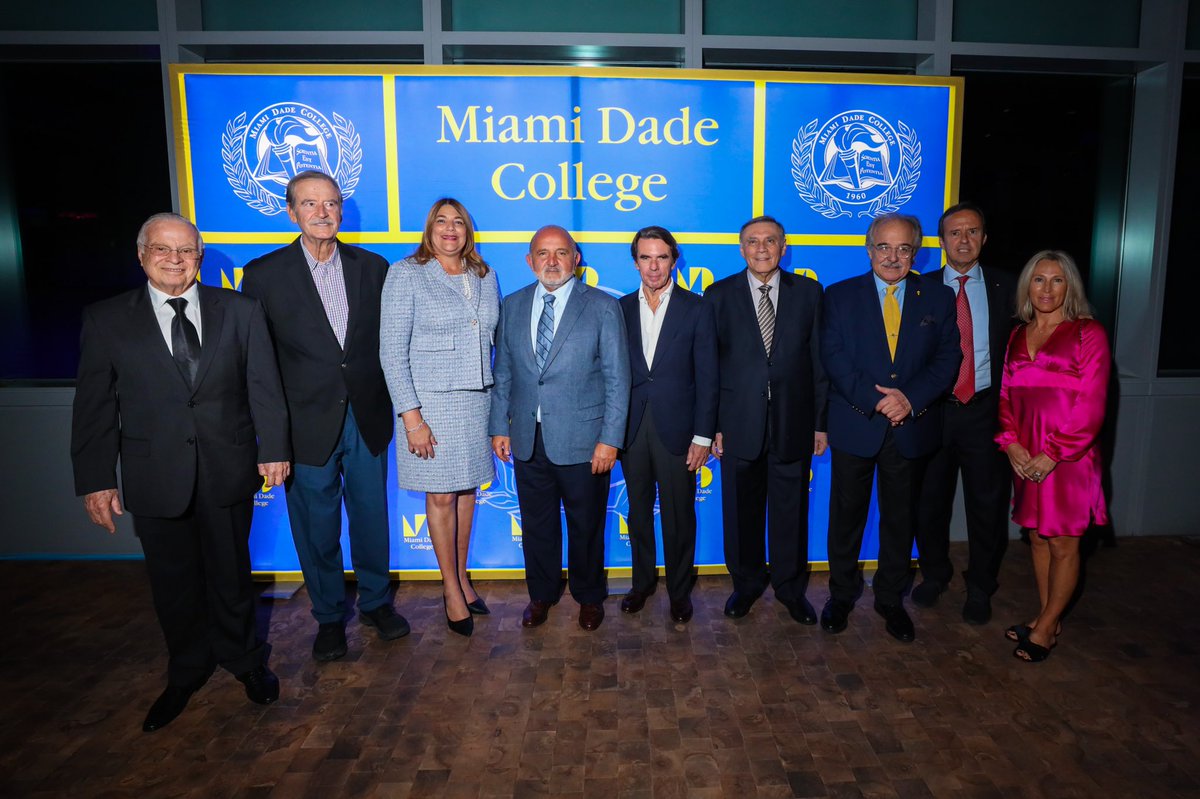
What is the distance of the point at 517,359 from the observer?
330cm

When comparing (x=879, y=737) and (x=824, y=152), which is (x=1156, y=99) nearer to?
(x=824, y=152)

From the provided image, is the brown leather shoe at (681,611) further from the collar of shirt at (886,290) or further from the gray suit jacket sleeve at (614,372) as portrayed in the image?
the collar of shirt at (886,290)

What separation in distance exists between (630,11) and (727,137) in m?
1.04

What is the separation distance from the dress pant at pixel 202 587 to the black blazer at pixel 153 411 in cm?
10

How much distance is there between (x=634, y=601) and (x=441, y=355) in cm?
159

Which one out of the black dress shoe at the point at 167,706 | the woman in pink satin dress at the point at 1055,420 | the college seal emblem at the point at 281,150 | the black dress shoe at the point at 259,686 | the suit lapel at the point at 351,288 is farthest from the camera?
the college seal emblem at the point at 281,150

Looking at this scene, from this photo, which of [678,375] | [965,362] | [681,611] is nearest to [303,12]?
[678,375]

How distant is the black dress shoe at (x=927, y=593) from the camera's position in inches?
145

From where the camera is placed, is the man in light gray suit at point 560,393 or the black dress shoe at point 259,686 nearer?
the black dress shoe at point 259,686

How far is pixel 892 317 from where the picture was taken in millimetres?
3289

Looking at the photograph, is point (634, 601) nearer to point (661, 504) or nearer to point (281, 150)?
point (661, 504)

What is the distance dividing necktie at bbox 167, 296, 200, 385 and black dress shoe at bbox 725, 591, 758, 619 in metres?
2.62

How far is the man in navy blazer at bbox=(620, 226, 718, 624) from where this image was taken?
10.8 feet

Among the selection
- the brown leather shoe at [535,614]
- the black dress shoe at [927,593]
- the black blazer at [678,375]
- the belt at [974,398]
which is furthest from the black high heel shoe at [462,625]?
the belt at [974,398]
